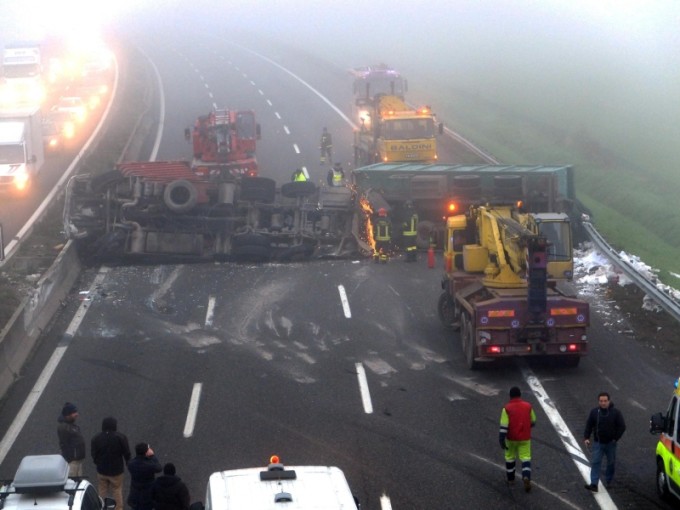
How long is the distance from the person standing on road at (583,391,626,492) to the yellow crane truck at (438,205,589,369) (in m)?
4.54

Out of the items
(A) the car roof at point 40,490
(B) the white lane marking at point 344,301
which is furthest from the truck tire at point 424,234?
(A) the car roof at point 40,490

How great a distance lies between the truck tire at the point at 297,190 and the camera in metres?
30.7

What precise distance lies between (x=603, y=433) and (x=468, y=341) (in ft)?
19.6

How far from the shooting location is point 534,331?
1888 cm

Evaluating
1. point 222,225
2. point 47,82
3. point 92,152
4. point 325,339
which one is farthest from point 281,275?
point 47,82

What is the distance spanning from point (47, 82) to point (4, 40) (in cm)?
4688

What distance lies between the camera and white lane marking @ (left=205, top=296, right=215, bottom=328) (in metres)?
23.2

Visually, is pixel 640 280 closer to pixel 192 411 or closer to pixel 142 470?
pixel 192 411

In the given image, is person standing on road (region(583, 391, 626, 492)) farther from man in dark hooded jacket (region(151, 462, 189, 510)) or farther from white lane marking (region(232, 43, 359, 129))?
white lane marking (region(232, 43, 359, 129))

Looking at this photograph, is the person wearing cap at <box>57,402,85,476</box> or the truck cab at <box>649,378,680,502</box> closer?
the truck cab at <box>649,378,680,502</box>

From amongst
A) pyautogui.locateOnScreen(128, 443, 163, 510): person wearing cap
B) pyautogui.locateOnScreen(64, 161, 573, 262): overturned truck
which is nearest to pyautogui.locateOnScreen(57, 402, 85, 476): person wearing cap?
pyautogui.locateOnScreen(128, 443, 163, 510): person wearing cap

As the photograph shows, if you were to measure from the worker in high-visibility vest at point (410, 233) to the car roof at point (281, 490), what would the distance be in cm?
1879

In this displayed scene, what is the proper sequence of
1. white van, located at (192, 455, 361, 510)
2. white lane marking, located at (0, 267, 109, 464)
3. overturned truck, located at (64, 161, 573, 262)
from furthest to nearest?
overturned truck, located at (64, 161, 573, 262) → white lane marking, located at (0, 267, 109, 464) → white van, located at (192, 455, 361, 510)

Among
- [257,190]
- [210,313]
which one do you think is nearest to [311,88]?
[257,190]
